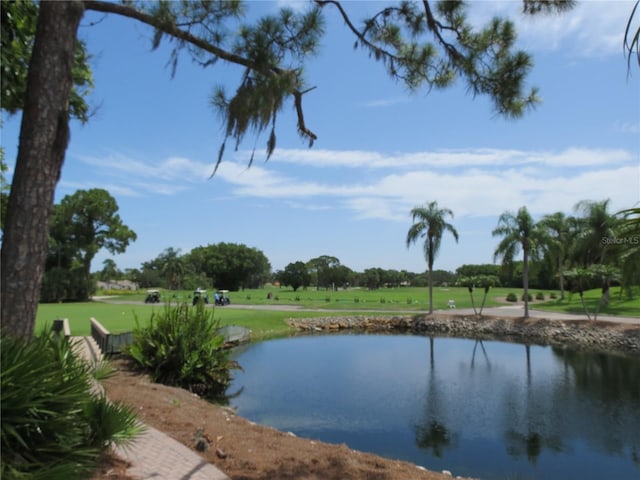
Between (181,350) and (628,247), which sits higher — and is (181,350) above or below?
below

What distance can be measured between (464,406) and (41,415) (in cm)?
1113

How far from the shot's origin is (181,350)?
12.5 m

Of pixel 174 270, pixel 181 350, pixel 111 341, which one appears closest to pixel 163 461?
pixel 181 350

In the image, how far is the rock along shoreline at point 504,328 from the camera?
23419 mm

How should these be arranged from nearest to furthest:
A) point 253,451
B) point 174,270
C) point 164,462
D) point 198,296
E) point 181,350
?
1. point 164,462
2. point 253,451
3. point 181,350
4. point 198,296
5. point 174,270

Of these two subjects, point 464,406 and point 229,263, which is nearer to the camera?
point 464,406

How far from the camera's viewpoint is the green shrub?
1241 centimetres

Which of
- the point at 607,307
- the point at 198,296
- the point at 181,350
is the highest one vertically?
the point at 198,296

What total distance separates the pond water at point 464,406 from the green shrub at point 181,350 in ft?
4.00

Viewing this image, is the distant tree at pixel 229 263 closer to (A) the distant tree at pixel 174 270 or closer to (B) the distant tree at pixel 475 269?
(A) the distant tree at pixel 174 270

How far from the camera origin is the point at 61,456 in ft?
10.5

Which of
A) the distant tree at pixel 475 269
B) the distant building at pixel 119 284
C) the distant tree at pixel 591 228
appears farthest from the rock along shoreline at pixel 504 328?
the distant building at pixel 119 284

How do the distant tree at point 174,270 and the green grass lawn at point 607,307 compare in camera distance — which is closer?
the green grass lawn at point 607,307

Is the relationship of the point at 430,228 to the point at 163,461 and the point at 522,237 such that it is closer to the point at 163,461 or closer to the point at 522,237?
the point at 522,237
